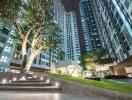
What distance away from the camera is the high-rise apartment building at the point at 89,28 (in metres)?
104

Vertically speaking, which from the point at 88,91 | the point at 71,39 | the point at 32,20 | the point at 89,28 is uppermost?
the point at 71,39

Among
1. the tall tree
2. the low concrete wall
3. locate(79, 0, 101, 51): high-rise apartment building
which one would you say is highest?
locate(79, 0, 101, 51): high-rise apartment building

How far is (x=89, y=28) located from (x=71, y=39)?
6315 cm

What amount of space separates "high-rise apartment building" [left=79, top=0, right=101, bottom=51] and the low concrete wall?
9478 cm

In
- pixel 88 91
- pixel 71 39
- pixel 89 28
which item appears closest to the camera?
pixel 88 91

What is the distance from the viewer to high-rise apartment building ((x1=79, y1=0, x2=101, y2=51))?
10350cm

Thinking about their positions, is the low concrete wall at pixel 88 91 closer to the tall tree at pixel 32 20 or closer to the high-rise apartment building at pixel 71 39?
the tall tree at pixel 32 20

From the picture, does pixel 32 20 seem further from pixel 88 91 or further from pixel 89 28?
pixel 89 28

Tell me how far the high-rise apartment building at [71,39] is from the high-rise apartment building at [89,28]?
4648 centimetres

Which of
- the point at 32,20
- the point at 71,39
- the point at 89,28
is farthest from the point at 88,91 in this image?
the point at 71,39

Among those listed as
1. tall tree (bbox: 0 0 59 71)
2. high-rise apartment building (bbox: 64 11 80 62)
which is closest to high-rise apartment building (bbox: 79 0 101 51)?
high-rise apartment building (bbox: 64 11 80 62)

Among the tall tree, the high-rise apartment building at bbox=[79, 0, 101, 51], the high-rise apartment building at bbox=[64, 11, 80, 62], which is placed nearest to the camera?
the tall tree

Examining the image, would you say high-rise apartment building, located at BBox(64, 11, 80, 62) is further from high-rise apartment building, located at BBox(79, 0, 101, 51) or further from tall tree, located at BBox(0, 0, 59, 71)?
tall tree, located at BBox(0, 0, 59, 71)

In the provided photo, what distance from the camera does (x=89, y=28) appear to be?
110562 millimetres
